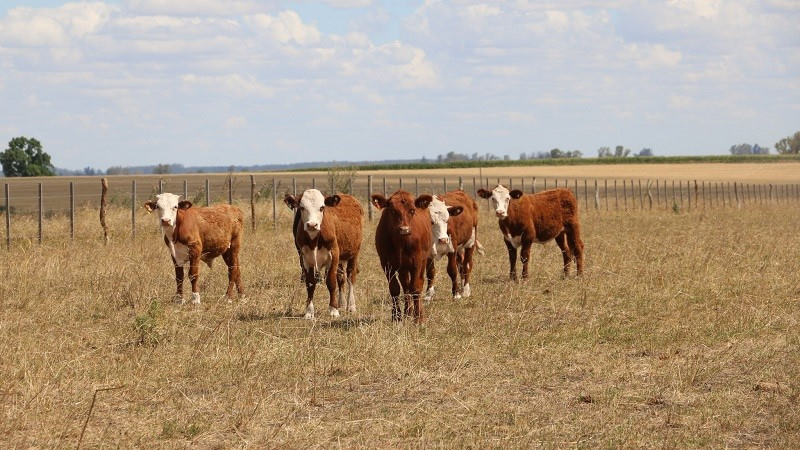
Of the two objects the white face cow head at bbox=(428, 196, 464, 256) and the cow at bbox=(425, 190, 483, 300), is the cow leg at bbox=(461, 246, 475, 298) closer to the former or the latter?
the cow at bbox=(425, 190, 483, 300)

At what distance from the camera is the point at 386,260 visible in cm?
1167

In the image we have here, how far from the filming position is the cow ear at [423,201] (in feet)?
38.4

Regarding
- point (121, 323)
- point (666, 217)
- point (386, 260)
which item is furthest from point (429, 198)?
point (666, 217)

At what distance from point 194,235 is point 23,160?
7130cm

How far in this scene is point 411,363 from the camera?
927 cm

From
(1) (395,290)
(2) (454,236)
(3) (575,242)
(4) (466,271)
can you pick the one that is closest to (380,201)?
(1) (395,290)

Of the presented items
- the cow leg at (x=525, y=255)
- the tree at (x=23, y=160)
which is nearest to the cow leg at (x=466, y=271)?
the cow leg at (x=525, y=255)

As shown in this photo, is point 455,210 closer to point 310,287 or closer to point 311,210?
→ point 311,210

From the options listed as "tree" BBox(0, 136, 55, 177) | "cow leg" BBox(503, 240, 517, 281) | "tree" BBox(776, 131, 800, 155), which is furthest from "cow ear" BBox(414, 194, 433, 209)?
"tree" BBox(776, 131, 800, 155)

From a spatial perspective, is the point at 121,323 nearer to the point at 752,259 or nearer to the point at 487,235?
the point at 752,259

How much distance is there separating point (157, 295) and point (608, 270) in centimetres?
657

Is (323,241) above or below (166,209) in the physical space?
below

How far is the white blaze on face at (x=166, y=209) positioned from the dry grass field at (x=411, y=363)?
91cm

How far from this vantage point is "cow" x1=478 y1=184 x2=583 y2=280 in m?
16.2
